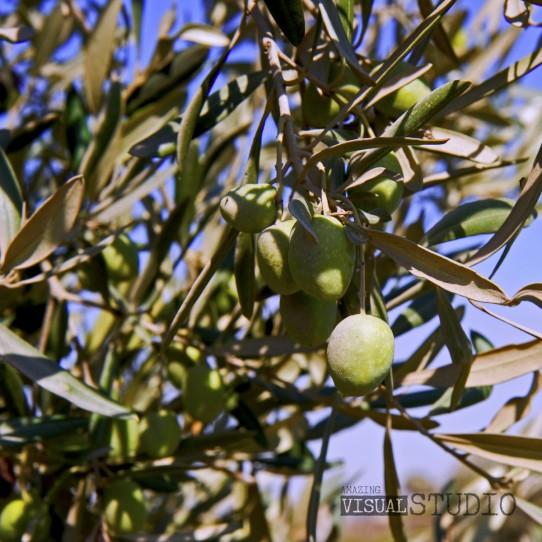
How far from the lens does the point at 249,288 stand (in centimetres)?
69

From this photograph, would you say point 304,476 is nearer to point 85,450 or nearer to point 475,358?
point 85,450

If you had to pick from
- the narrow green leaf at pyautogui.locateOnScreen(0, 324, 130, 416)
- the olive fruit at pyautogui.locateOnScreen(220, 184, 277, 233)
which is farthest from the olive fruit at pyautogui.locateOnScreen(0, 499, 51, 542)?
the olive fruit at pyautogui.locateOnScreen(220, 184, 277, 233)

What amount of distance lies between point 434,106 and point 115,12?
64 centimetres

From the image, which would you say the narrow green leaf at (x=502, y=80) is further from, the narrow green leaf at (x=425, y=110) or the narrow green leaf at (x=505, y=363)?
the narrow green leaf at (x=505, y=363)

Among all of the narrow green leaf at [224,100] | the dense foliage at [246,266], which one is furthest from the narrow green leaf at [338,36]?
Answer: the narrow green leaf at [224,100]

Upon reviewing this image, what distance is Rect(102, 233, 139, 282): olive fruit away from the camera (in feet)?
3.34

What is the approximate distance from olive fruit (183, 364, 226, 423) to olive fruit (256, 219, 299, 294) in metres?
0.39

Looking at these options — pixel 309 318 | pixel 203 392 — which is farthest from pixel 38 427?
pixel 309 318

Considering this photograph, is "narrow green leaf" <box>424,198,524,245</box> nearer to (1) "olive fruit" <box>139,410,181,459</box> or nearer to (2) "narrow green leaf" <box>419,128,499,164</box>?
(2) "narrow green leaf" <box>419,128,499,164</box>

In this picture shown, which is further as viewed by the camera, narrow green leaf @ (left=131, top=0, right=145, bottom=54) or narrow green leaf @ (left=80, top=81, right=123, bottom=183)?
narrow green leaf @ (left=131, top=0, right=145, bottom=54)

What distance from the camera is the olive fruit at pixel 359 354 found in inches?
21.9

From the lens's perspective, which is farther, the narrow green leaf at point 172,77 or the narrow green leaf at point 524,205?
the narrow green leaf at point 172,77

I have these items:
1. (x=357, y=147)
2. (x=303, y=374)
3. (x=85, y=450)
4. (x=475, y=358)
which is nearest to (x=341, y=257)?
(x=357, y=147)

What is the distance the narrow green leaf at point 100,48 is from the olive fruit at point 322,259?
651 millimetres
